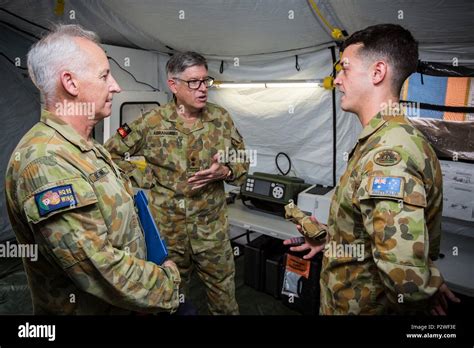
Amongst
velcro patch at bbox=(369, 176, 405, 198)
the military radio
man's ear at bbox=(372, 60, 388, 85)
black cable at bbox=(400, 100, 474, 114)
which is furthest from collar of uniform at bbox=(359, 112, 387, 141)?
the military radio

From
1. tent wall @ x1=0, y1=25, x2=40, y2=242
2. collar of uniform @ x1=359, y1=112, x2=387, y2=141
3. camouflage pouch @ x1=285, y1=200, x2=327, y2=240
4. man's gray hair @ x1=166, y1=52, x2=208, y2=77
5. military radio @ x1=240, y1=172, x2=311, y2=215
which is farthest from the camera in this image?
tent wall @ x1=0, y1=25, x2=40, y2=242

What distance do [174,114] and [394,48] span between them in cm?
121

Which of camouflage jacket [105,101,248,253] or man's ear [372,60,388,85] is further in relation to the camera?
camouflage jacket [105,101,248,253]

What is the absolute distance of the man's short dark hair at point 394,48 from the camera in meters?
1.09

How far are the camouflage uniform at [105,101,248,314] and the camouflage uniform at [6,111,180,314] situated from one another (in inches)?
30.1

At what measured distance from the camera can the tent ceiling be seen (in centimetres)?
168

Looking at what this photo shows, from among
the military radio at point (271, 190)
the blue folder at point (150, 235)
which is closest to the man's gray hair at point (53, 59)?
the blue folder at point (150, 235)

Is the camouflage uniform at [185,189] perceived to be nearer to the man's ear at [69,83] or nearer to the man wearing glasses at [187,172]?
the man wearing glasses at [187,172]

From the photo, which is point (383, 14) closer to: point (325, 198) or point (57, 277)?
point (325, 198)

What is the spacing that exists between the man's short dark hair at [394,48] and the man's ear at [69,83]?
92cm

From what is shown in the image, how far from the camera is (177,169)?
1.87 metres

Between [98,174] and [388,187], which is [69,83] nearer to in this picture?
[98,174]
